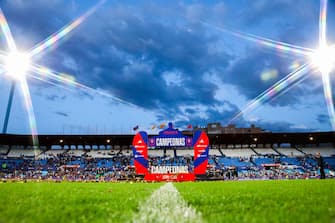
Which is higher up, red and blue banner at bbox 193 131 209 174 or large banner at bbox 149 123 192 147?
large banner at bbox 149 123 192 147

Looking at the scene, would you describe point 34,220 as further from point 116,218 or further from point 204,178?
point 204,178

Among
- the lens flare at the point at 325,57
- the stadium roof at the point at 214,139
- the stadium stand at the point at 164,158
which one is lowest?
the stadium stand at the point at 164,158

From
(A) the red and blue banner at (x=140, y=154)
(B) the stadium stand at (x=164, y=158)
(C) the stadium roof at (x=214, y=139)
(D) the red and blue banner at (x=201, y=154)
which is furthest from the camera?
(C) the stadium roof at (x=214, y=139)

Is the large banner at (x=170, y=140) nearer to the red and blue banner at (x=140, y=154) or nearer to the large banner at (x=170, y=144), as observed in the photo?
the large banner at (x=170, y=144)

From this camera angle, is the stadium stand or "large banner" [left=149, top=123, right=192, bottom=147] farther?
the stadium stand

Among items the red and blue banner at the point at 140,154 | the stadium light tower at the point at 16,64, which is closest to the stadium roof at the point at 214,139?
the stadium light tower at the point at 16,64

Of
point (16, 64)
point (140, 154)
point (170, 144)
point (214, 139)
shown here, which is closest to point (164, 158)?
point (214, 139)

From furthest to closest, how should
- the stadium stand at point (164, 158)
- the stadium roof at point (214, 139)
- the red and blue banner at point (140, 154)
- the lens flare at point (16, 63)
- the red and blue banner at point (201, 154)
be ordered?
the stadium roof at point (214, 139) < the stadium stand at point (164, 158) < the lens flare at point (16, 63) < the red and blue banner at point (201, 154) < the red and blue banner at point (140, 154)

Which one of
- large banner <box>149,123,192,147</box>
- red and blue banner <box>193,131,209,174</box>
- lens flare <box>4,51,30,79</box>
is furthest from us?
lens flare <box>4,51,30,79</box>

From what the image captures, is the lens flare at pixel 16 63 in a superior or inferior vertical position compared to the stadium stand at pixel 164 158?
superior

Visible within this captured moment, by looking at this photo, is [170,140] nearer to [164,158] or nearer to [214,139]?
[164,158]

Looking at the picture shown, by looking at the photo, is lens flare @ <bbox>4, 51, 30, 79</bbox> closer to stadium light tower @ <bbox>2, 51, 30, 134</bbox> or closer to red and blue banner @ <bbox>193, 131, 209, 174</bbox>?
stadium light tower @ <bbox>2, 51, 30, 134</bbox>

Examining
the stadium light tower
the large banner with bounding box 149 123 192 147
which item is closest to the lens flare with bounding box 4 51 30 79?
the stadium light tower

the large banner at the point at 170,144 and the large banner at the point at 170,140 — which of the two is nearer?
the large banner at the point at 170,144
